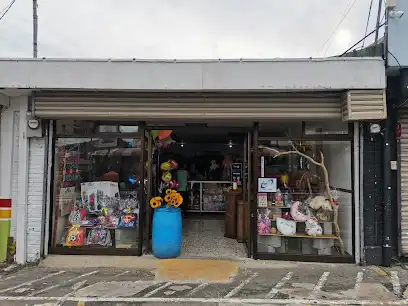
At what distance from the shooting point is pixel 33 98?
5.91m

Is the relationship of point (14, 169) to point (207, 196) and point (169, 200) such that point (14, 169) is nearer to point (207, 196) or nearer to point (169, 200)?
point (169, 200)

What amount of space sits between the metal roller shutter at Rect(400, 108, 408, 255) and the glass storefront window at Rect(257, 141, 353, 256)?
82 cm

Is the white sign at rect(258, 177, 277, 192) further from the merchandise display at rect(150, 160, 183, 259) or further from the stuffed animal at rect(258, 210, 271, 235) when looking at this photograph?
the merchandise display at rect(150, 160, 183, 259)

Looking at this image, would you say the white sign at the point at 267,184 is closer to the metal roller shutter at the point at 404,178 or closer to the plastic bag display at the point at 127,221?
the metal roller shutter at the point at 404,178

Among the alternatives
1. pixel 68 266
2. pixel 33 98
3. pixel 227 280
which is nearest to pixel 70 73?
pixel 33 98

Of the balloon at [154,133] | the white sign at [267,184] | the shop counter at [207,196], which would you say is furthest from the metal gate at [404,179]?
the shop counter at [207,196]

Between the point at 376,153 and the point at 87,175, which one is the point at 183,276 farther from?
the point at 376,153

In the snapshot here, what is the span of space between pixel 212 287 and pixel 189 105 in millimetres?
2697

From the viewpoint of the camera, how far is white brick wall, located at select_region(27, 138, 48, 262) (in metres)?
6.11

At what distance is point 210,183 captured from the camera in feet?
36.6

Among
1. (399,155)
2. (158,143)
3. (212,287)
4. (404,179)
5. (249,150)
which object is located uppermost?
(158,143)

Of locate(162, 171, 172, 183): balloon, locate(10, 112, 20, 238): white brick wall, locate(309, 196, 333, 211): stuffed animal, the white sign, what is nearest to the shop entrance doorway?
locate(162, 171, 172, 183): balloon

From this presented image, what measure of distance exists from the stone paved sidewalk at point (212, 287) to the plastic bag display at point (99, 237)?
29.1 inches

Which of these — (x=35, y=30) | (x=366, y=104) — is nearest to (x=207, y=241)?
(x=366, y=104)
